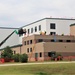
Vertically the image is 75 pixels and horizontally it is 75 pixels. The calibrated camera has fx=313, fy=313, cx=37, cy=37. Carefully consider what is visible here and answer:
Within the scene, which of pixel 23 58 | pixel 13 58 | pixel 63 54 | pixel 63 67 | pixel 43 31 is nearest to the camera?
pixel 63 67

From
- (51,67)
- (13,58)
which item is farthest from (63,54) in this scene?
(51,67)

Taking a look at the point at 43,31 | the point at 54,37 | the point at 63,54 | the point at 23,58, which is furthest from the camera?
the point at 43,31

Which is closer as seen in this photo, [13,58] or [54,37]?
[13,58]

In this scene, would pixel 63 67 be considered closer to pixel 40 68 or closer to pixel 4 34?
pixel 40 68

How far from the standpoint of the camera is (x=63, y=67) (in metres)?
41.8

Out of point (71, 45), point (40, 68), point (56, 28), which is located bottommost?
point (40, 68)

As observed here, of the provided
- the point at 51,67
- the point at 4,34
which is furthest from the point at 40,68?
the point at 4,34

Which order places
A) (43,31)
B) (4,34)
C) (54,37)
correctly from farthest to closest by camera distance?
(4,34) → (43,31) → (54,37)

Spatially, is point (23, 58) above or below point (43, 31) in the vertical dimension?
below

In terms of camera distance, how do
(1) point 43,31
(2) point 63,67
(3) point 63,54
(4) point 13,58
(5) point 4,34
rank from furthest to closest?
1. (5) point 4,34
2. (1) point 43,31
3. (3) point 63,54
4. (4) point 13,58
5. (2) point 63,67

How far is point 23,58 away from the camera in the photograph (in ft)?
204

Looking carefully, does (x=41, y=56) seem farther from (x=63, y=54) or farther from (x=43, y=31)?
(x=43, y=31)

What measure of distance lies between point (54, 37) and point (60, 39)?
2.02 metres

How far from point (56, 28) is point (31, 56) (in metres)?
16.8
